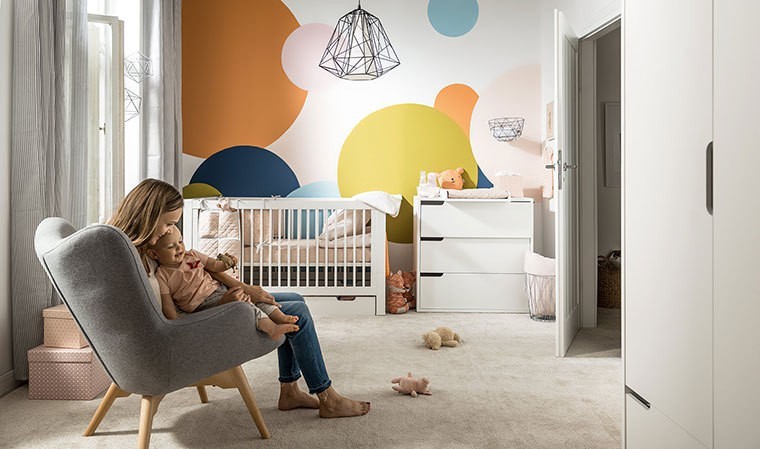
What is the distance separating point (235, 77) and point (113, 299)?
3483 millimetres

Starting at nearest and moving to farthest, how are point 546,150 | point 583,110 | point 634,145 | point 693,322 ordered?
point 693,322 → point 634,145 → point 583,110 → point 546,150

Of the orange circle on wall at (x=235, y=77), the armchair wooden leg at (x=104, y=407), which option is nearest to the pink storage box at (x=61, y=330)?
the armchair wooden leg at (x=104, y=407)

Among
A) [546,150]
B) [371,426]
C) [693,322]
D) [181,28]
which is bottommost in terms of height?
[371,426]

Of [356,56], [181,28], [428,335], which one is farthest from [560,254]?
[181,28]

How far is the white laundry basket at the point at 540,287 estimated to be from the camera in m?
4.12

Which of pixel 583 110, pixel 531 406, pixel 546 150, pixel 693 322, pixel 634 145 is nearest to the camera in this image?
pixel 693 322

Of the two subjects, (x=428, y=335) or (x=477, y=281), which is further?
(x=477, y=281)

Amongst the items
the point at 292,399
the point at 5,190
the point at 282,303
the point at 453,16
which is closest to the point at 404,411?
the point at 292,399

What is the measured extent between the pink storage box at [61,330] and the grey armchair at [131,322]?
0.75 meters

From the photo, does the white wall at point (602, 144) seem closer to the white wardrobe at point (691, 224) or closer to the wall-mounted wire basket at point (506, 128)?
the wall-mounted wire basket at point (506, 128)

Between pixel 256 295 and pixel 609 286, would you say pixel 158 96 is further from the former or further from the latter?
pixel 609 286

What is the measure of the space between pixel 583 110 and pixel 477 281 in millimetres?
1302

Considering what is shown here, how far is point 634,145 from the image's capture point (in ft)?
5.73

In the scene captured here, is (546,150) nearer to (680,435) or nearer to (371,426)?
(371,426)
